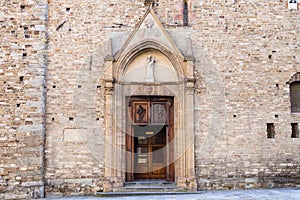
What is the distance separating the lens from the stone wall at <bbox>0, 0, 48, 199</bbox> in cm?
793

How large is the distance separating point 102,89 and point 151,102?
1.39m

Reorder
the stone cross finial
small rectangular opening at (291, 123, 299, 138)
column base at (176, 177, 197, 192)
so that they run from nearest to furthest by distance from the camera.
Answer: column base at (176, 177, 197, 192)
the stone cross finial
small rectangular opening at (291, 123, 299, 138)

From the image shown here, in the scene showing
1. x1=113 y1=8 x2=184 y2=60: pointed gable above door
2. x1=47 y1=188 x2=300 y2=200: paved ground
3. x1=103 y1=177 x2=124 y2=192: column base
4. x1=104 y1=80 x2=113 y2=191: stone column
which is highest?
x1=113 y1=8 x2=184 y2=60: pointed gable above door

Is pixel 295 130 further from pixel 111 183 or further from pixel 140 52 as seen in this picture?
pixel 111 183

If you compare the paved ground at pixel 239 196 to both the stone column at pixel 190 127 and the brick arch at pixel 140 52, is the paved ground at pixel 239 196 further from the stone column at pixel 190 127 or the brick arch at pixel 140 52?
the brick arch at pixel 140 52

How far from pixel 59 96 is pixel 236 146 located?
4.98m

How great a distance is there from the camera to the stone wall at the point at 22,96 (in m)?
7.93

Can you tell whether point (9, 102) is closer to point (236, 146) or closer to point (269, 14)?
point (236, 146)

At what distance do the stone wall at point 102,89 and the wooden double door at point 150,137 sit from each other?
0.79 metres

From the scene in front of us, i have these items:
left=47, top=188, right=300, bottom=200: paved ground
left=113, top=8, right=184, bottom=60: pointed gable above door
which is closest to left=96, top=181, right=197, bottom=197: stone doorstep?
left=47, top=188, right=300, bottom=200: paved ground

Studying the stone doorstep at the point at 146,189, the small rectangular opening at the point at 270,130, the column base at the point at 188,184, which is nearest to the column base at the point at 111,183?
the stone doorstep at the point at 146,189

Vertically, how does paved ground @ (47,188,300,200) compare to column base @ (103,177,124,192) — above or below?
below

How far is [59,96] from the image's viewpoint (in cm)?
852

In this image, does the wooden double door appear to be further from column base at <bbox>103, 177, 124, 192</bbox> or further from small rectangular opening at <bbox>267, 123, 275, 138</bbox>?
small rectangular opening at <bbox>267, 123, 275, 138</bbox>
